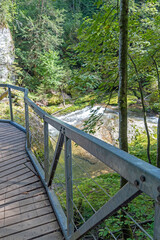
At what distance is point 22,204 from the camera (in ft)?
6.91

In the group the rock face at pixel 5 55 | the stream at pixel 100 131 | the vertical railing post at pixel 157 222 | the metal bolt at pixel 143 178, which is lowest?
the stream at pixel 100 131

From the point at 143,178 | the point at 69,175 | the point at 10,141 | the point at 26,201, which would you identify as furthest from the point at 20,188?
the point at 143,178

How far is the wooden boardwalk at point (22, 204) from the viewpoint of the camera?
67.5 inches

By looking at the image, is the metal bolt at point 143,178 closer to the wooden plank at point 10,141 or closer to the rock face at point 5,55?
the wooden plank at point 10,141

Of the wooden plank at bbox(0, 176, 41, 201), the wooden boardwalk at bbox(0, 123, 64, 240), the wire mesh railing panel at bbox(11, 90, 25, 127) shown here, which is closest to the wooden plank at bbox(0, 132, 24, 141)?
the wire mesh railing panel at bbox(11, 90, 25, 127)

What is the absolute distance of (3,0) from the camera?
38.9 feet

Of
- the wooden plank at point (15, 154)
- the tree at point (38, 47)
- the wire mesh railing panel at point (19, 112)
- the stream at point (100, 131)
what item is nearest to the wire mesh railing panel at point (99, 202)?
the stream at point (100, 131)

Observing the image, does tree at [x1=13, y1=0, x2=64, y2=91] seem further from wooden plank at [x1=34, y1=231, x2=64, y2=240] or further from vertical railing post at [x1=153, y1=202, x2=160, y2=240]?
vertical railing post at [x1=153, y1=202, x2=160, y2=240]

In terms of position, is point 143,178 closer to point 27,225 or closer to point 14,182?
point 27,225

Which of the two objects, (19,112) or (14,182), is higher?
(19,112)

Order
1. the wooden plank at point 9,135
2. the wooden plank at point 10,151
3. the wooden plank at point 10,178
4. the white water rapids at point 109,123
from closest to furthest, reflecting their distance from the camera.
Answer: the wooden plank at point 10,178, the wooden plank at point 10,151, the wooden plank at point 9,135, the white water rapids at point 109,123

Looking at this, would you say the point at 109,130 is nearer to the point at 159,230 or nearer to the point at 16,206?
the point at 16,206

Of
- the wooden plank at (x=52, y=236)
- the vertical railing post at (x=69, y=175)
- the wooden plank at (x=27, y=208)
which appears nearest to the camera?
the vertical railing post at (x=69, y=175)

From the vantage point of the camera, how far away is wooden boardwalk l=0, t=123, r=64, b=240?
1.71 metres
